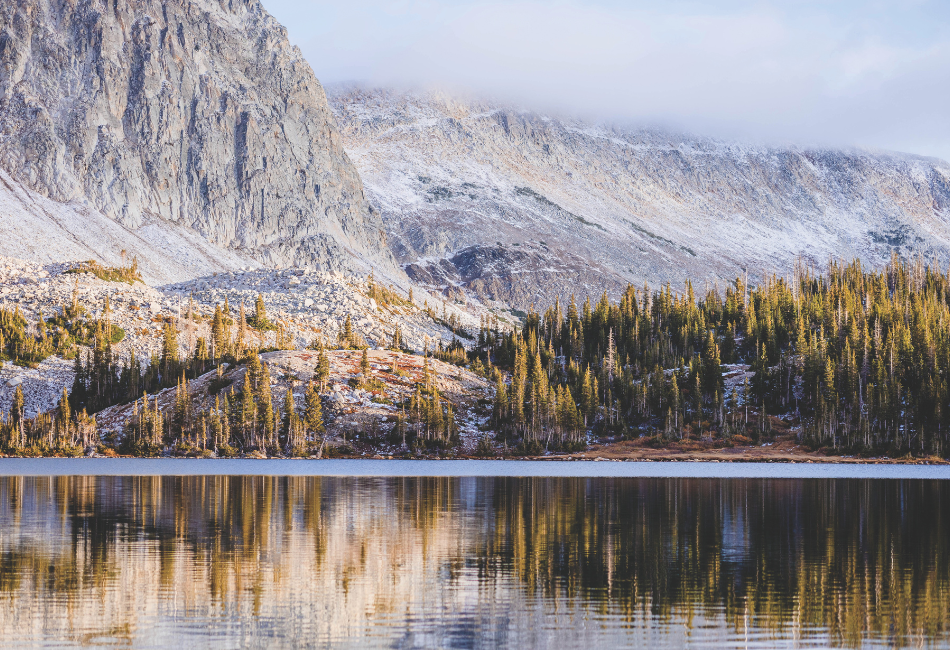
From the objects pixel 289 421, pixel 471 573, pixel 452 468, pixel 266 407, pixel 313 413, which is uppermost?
pixel 266 407

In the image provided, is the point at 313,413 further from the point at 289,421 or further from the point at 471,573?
the point at 471,573

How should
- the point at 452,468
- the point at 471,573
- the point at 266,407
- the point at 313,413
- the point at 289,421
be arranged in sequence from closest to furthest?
the point at 471,573
the point at 452,468
the point at 313,413
the point at 266,407
the point at 289,421

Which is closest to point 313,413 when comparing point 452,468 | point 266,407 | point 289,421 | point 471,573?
point 289,421

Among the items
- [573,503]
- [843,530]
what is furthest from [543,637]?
[573,503]

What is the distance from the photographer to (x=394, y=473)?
410 ft

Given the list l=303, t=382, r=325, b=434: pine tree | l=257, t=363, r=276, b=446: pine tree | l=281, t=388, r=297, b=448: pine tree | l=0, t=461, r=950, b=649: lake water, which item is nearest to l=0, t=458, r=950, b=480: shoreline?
l=257, t=363, r=276, b=446: pine tree

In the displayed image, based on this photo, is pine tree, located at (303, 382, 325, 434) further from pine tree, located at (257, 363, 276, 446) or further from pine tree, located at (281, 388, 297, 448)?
pine tree, located at (257, 363, 276, 446)

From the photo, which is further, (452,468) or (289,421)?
(289,421)

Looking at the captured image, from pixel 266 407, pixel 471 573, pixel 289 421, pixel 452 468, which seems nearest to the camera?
pixel 471 573

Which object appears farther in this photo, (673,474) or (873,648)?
(673,474)

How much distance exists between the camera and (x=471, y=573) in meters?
43.8

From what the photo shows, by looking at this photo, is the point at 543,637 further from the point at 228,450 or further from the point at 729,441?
the point at 729,441

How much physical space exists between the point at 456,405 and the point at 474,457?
2298cm

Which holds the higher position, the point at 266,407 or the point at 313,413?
the point at 266,407
